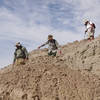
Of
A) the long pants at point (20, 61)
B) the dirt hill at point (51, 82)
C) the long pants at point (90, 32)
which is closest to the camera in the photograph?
the dirt hill at point (51, 82)

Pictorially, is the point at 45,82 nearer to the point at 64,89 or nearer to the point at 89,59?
the point at 64,89

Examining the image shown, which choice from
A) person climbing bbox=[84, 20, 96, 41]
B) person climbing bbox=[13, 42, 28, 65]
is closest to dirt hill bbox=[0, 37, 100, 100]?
person climbing bbox=[13, 42, 28, 65]

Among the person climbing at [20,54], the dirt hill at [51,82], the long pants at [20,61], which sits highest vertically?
the person climbing at [20,54]

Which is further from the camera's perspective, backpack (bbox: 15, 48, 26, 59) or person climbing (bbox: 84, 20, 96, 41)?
person climbing (bbox: 84, 20, 96, 41)

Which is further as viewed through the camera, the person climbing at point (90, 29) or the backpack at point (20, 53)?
the person climbing at point (90, 29)

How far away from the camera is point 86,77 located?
950 centimetres

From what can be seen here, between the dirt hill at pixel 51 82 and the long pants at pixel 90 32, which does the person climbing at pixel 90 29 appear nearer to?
the long pants at pixel 90 32

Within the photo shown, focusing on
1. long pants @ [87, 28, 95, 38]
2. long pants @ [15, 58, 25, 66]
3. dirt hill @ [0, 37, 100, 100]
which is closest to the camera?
dirt hill @ [0, 37, 100, 100]

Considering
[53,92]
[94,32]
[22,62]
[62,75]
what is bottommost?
[53,92]

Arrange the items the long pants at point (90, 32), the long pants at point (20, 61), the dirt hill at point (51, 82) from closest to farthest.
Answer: the dirt hill at point (51, 82) → the long pants at point (20, 61) → the long pants at point (90, 32)

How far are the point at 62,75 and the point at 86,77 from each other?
91 centimetres

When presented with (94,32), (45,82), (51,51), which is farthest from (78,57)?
(45,82)

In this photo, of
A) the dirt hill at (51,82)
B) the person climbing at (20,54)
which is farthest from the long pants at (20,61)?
the dirt hill at (51,82)

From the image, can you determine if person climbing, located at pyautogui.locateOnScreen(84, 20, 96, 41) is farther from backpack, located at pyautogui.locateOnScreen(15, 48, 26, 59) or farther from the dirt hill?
backpack, located at pyautogui.locateOnScreen(15, 48, 26, 59)
